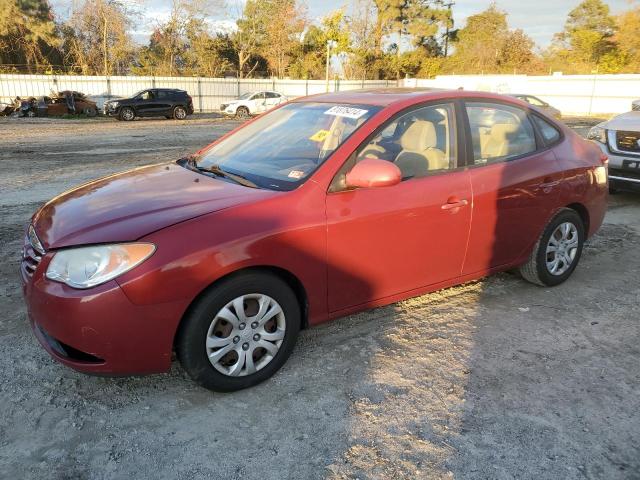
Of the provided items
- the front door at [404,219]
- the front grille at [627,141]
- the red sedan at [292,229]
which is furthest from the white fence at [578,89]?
the front door at [404,219]

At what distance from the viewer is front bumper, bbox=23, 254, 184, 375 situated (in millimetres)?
2539

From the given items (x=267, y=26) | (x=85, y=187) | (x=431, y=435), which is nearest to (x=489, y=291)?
(x=431, y=435)

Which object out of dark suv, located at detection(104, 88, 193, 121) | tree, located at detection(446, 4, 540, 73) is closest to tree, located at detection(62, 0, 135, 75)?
dark suv, located at detection(104, 88, 193, 121)

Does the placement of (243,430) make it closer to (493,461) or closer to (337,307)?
(337,307)

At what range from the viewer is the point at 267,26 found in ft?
161

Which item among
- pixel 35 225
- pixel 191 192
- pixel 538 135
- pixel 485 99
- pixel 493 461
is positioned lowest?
pixel 493 461

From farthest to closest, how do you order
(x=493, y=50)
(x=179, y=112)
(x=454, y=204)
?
(x=493, y=50) → (x=179, y=112) → (x=454, y=204)

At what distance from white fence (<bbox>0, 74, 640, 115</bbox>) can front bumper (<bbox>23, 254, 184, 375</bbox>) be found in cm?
3141

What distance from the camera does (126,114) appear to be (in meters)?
25.1

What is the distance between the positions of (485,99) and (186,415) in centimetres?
306

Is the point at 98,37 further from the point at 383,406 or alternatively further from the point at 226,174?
the point at 383,406

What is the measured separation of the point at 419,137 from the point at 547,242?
1.55 metres

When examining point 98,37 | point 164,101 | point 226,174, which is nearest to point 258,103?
point 164,101

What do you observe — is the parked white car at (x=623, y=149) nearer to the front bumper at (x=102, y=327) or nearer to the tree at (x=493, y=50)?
the front bumper at (x=102, y=327)
